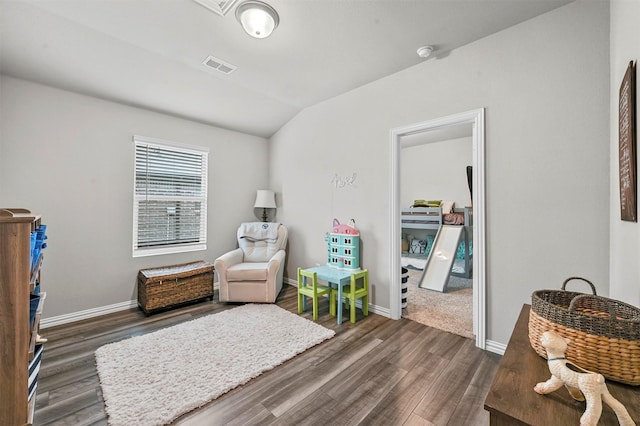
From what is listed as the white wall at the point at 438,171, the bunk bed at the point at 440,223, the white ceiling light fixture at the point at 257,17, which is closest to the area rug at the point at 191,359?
the white ceiling light fixture at the point at 257,17

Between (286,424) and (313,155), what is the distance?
3.02 meters

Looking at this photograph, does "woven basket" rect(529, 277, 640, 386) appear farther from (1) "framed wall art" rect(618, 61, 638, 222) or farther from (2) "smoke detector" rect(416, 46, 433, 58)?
(2) "smoke detector" rect(416, 46, 433, 58)

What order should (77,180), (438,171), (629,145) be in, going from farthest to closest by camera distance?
1. (438,171)
2. (77,180)
3. (629,145)

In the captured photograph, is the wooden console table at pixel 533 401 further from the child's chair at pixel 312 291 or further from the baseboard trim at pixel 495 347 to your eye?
the child's chair at pixel 312 291

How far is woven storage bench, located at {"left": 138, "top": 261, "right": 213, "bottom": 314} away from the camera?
117 inches

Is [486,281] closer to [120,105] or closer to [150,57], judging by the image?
[150,57]

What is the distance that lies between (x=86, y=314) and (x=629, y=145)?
14.5ft

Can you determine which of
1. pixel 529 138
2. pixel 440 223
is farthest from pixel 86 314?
pixel 440 223

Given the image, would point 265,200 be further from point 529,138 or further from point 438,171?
point 438,171

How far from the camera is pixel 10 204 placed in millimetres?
2496

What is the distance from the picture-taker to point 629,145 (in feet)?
3.62

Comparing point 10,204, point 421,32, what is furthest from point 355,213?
point 10,204

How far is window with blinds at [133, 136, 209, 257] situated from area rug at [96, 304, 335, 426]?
4.30 feet

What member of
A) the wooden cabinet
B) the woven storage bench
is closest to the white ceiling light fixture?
the wooden cabinet
